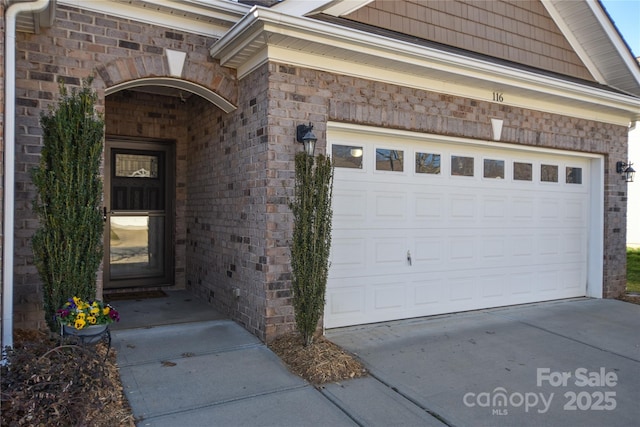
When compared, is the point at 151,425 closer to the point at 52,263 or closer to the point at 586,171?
the point at 52,263

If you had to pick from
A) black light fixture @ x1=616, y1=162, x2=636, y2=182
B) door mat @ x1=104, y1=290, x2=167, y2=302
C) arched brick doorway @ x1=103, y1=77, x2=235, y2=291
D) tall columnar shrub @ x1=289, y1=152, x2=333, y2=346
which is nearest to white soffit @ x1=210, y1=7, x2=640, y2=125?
tall columnar shrub @ x1=289, y1=152, x2=333, y2=346

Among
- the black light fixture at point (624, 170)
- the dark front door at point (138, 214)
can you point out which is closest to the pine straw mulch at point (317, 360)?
the dark front door at point (138, 214)

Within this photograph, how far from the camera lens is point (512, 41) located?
715cm

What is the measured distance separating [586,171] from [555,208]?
1038 millimetres

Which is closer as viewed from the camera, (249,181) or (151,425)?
(151,425)

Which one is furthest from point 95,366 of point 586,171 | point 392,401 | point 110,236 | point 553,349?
point 586,171

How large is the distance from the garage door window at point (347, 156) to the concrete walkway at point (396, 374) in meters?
1.95

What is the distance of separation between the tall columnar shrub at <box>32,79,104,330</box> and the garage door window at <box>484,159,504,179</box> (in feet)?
16.7

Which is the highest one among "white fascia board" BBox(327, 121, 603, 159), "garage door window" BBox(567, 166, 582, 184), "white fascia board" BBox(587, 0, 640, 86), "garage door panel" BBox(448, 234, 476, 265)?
"white fascia board" BBox(587, 0, 640, 86)

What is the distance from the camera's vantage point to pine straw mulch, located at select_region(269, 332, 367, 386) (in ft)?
13.3

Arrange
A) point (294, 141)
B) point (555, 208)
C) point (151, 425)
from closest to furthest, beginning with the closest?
point (151, 425), point (294, 141), point (555, 208)

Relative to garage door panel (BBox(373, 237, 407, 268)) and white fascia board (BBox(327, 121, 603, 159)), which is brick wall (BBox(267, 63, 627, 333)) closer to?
white fascia board (BBox(327, 121, 603, 159))

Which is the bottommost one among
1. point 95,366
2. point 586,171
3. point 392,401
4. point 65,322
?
point 392,401

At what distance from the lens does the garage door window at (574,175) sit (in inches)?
303
